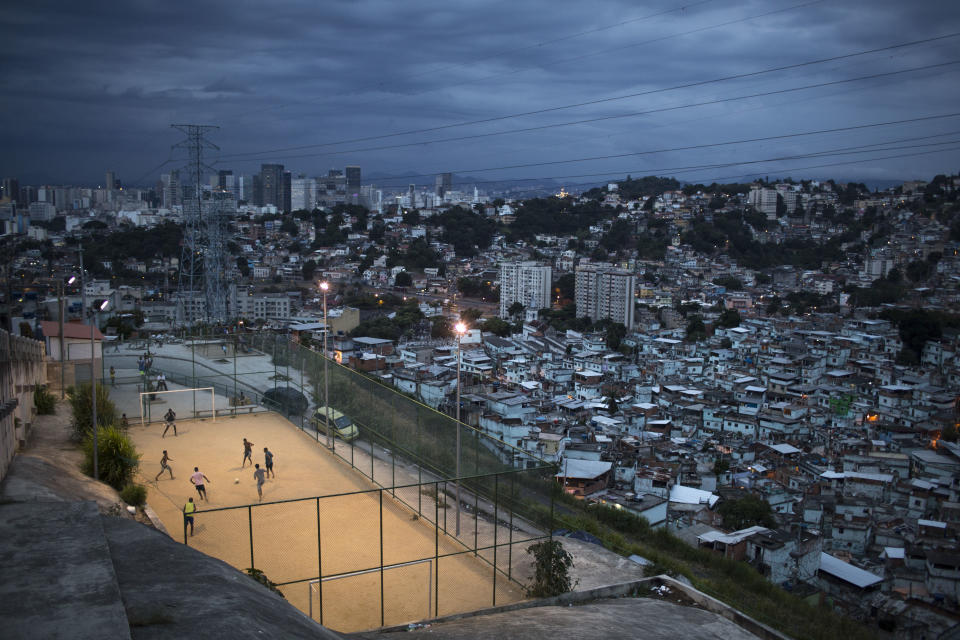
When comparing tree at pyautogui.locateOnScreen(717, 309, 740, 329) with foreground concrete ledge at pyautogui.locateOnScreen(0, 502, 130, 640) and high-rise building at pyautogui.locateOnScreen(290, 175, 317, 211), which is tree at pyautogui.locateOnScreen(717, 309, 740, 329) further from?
high-rise building at pyautogui.locateOnScreen(290, 175, 317, 211)

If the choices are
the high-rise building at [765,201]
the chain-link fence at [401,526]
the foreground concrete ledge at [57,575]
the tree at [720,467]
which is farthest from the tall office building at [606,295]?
the foreground concrete ledge at [57,575]

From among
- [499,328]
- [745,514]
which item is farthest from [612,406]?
[499,328]

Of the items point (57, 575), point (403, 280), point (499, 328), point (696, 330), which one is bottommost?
point (696, 330)

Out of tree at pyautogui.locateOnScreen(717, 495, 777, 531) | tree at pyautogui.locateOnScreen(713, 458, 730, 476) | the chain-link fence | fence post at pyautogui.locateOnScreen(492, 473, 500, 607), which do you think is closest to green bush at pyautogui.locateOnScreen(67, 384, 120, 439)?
the chain-link fence

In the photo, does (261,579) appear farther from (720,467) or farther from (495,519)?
(720,467)

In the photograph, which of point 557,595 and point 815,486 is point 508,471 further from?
point 815,486

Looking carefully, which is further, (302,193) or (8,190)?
(302,193)

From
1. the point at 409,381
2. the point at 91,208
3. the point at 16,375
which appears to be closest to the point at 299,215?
the point at 91,208
